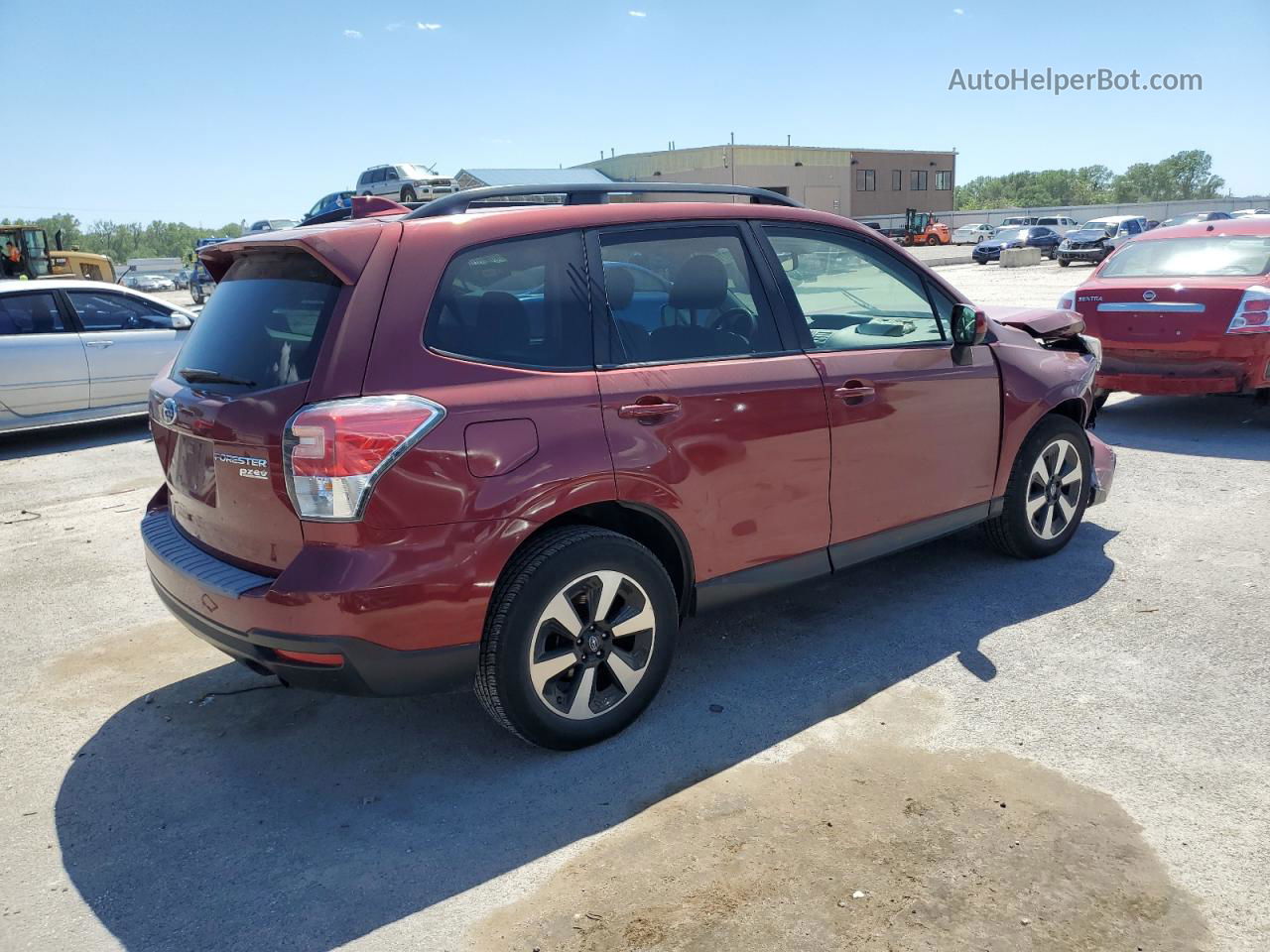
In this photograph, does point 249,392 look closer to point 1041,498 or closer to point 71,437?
point 1041,498

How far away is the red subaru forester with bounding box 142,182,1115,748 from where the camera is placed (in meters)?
3.04

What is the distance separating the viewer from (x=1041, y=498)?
5.15m

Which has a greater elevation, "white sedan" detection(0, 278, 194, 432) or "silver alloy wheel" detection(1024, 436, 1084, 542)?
"white sedan" detection(0, 278, 194, 432)

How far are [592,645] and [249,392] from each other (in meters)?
1.42

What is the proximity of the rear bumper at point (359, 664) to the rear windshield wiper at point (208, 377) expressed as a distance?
0.82 m

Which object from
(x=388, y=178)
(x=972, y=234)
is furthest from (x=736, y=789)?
(x=972, y=234)

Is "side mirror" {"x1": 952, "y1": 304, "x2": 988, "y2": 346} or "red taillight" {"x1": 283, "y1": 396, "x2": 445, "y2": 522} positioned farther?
"side mirror" {"x1": 952, "y1": 304, "x2": 988, "y2": 346}

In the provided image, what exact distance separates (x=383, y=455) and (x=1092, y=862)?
235 centimetres

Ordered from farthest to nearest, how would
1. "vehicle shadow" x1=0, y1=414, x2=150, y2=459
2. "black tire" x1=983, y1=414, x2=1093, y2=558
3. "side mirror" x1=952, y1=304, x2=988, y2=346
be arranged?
"vehicle shadow" x1=0, y1=414, x2=150, y2=459 → "black tire" x1=983, y1=414, x2=1093, y2=558 → "side mirror" x1=952, y1=304, x2=988, y2=346

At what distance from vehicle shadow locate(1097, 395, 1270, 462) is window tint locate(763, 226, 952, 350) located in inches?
168

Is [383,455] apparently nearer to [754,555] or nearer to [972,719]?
[754,555]

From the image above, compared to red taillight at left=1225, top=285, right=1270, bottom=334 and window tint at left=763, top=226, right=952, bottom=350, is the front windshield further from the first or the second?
window tint at left=763, top=226, right=952, bottom=350

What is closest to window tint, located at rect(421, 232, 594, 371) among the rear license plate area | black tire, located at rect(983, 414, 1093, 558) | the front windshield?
the rear license plate area

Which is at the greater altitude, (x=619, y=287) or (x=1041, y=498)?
(x=619, y=287)
